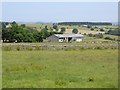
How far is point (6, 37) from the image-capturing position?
86.4 metres

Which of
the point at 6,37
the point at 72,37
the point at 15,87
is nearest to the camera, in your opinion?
the point at 15,87

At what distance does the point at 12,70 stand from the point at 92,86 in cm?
735

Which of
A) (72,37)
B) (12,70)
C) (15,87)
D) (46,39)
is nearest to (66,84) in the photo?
(15,87)

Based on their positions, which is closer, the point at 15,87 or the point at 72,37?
the point at 15,87

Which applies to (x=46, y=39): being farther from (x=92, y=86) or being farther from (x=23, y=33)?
(x=92, y=86)

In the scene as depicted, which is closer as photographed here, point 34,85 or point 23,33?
point 34,85

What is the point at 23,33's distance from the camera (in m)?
88.2

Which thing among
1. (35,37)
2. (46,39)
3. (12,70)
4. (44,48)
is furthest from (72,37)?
(12,70)

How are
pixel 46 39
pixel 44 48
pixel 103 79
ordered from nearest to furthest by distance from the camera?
pixel 103 79 < pixel 44 48 < pixel 46 39

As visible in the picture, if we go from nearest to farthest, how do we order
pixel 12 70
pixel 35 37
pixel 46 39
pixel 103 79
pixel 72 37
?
pixel 103 79 < pixel 12 70 < pixel 35 37 < pixel 46 39 < pixel 72 37

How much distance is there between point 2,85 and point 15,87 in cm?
68

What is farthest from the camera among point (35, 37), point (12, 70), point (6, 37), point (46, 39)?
point (46, 39)

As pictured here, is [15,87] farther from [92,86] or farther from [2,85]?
[92,86]

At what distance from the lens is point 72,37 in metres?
111
